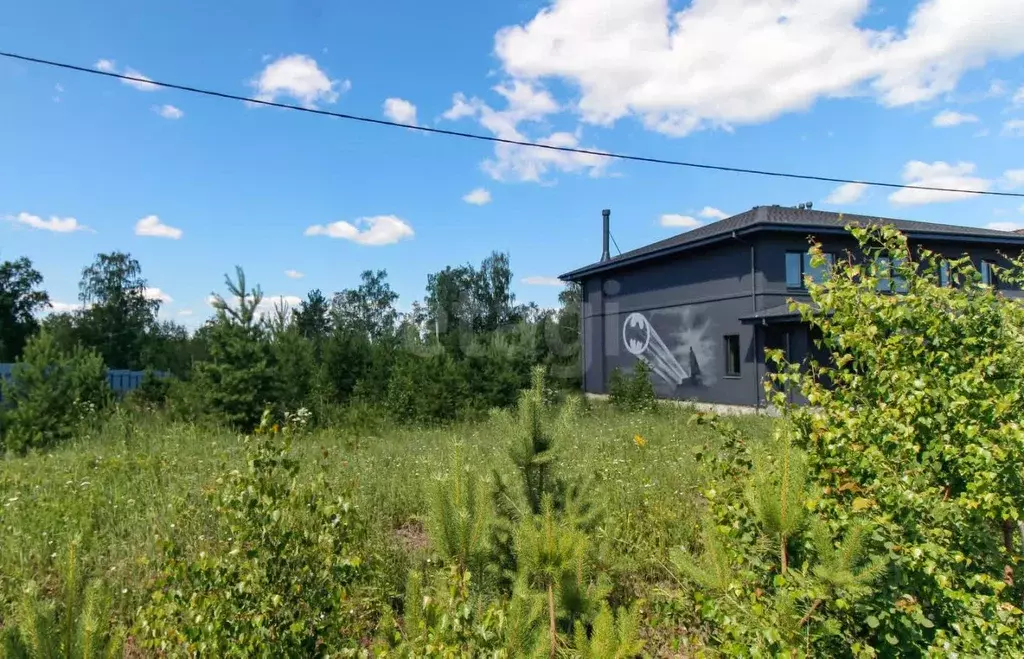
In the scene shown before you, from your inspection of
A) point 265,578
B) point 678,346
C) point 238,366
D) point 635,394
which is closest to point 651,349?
point 678,346

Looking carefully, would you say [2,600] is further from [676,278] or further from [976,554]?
[676,278]

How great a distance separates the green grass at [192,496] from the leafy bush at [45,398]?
675 mm

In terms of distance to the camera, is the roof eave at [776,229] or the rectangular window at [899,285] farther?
the roof eave at [776,229]

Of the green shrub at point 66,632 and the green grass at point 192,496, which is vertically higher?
the green shrub at point 66,632

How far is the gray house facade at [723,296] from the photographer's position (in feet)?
56.7

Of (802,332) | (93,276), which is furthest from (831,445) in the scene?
(93,276)

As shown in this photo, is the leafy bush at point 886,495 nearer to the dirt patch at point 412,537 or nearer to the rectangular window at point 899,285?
the rectangular window at point 899,285

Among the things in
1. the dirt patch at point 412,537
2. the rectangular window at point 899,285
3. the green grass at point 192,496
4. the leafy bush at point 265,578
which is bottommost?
the dirt patch at point 412,537

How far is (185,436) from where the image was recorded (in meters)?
8.18

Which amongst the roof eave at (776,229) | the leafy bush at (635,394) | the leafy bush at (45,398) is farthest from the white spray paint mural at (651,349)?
the leafy bush at (45,398)

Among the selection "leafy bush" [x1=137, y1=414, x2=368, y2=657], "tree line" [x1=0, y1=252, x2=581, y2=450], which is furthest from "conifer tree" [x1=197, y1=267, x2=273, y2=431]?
"leafy bush" [x1=137, y1=414, x2=368, y2=657]

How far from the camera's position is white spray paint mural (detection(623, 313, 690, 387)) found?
66.9ft

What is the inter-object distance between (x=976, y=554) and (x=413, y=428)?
10.3 meters

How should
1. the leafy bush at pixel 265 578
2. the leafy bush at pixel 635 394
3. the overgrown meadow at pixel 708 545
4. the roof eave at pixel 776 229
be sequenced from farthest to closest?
1. the roof eave at pixel 776 229
2. the leafy bush at pixel 635 394
3. the leafy bush at pixel 265 578
4. the overgrown meadow at pixel 708 545
